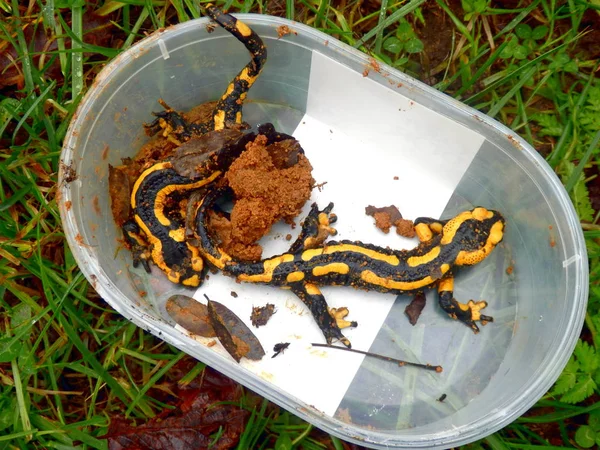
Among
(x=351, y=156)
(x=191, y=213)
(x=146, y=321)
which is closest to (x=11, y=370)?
(x=146, y=321)

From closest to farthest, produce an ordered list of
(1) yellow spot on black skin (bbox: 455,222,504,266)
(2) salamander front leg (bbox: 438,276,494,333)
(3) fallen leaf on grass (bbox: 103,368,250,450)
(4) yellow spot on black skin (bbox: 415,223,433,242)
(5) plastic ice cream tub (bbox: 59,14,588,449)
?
(5) plastic ice cream tub (bbox: 59,14,588,449)
(3) fallen leaf on grass (bbox: 103,368,250,450)
(1) yellow spot on black skin (bbox: 455,222,504,266)
(2) salamander front leg (bbox: 438,276,494,333)
(4) yellow spot on black skin (bbox: 415,223,433,242)

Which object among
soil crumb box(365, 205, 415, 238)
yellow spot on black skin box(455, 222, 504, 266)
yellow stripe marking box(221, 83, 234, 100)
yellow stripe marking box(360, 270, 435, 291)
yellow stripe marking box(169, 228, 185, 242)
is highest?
yellow stripe marking box(221, 83, 234, 100)

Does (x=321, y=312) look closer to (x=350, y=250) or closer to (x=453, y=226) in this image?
(x=350, y=250)

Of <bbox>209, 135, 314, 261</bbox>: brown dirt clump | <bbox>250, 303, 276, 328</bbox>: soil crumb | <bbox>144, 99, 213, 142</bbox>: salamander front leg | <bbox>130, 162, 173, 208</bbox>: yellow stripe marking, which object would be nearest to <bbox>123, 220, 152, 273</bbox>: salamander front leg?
<bbox>130, 162, 173, 208</bbox>: yellow stripe marking

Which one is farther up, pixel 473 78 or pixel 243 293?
pixel 473 78

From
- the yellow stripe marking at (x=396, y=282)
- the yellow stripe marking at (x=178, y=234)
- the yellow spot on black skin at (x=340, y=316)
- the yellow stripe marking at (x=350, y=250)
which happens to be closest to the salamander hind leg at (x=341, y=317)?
the yellow spot on black skin at (x=340, y=316)

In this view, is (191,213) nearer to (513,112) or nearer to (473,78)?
(473,78)

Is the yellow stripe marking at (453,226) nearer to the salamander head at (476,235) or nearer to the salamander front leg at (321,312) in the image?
the salamander head at (476,235)

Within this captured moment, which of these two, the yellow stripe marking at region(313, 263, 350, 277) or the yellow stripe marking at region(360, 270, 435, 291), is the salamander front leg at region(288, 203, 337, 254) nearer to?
the yellow stripe marking at region(313, 263, 350, 277)
